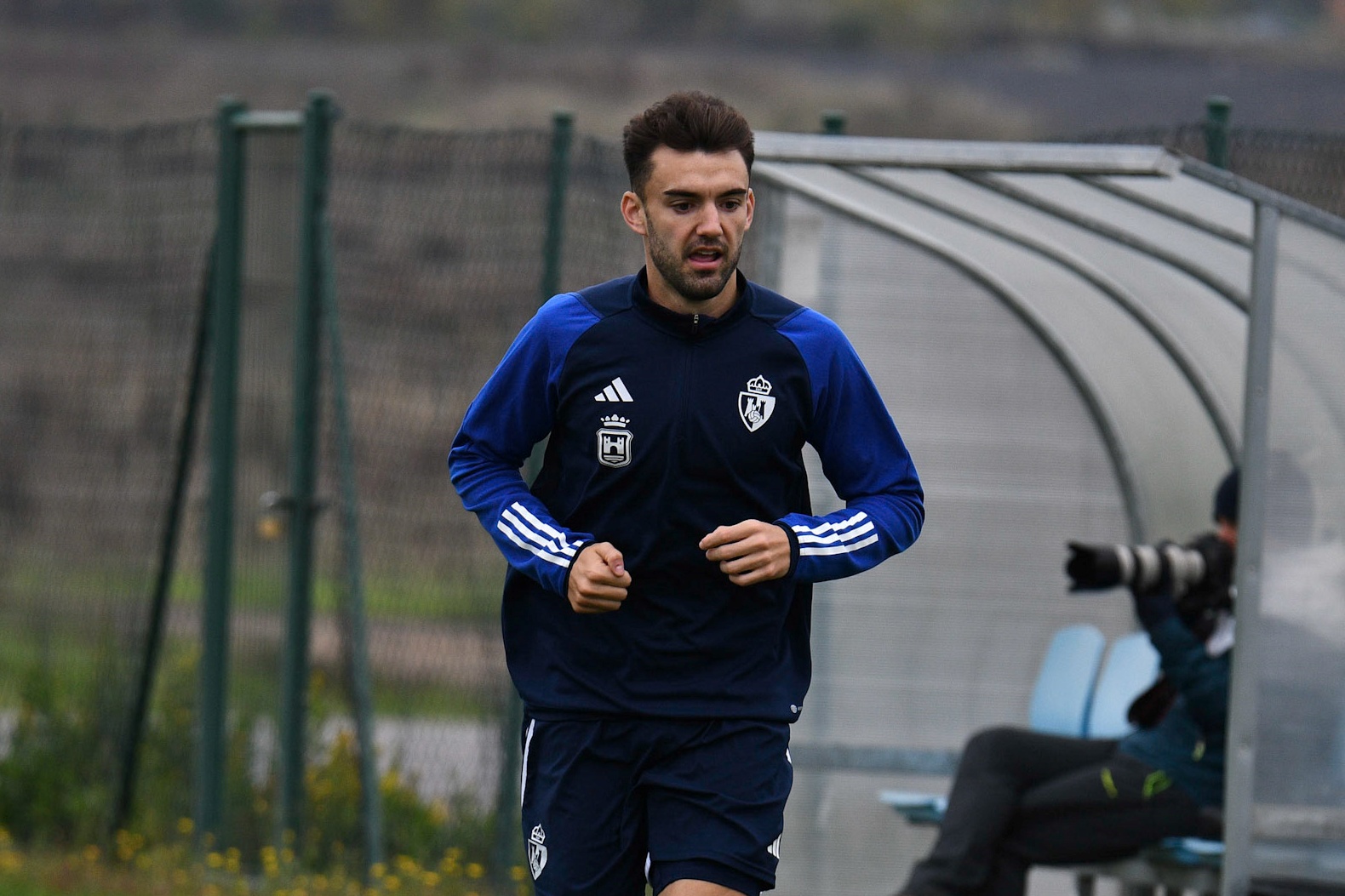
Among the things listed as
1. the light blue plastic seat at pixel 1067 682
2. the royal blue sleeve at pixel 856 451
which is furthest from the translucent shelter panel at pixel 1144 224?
the royal blue sleeve at pixel 856 451

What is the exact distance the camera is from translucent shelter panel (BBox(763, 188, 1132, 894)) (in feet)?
20.1

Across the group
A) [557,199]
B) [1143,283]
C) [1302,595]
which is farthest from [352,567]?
[1302,595]

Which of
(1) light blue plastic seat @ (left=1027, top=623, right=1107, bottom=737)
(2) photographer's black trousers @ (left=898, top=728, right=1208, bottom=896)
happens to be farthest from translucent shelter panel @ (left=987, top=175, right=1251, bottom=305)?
(2) photographer's black trousers @ (left=898, top=728, right=1208, bottom=896)

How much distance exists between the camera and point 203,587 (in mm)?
7164

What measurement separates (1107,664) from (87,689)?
11.6ft

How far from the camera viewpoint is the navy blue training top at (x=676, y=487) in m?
3.75

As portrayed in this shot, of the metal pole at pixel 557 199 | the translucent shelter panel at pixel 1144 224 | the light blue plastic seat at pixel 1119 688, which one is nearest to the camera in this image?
the translucent shelter panel at pixel 1144 224

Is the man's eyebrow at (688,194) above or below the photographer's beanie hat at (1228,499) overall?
above

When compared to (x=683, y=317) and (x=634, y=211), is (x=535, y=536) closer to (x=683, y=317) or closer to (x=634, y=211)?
(x=683, y=317)

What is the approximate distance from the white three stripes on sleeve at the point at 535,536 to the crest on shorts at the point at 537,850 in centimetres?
52

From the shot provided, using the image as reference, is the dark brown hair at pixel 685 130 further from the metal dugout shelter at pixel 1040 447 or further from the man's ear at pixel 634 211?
the metal dugout shelter at pixel 1040 447

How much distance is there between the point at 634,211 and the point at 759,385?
39 cm

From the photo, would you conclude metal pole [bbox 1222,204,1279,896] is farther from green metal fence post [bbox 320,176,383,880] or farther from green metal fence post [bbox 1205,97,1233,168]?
green metal fence post [bbox 320,176,383,880]

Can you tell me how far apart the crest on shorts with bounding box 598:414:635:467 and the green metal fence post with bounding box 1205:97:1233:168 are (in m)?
3.15
